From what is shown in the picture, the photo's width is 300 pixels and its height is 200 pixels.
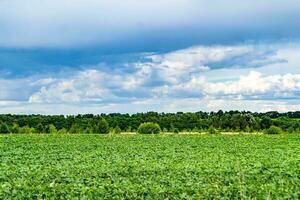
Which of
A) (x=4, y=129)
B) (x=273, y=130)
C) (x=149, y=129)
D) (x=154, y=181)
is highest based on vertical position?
(x=4, y=129)

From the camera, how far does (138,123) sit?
8969 centimetres

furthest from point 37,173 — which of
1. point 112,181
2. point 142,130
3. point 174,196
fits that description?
point 142,130

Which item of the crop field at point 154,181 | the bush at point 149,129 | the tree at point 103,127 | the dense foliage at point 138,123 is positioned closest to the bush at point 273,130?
the dense foliage at point 138,123

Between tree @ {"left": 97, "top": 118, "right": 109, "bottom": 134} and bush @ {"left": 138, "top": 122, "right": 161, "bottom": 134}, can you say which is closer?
bush @ {"left": 138, "top": 122, "right": 161, "bottom": 134}

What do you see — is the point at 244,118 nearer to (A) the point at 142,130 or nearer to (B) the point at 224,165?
(A) the point at 142,130

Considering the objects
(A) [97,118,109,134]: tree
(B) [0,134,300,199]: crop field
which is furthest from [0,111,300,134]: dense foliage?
(B) [0,134,300,199]: crop field

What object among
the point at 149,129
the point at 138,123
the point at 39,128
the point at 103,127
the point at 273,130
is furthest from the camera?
the point at 138,123

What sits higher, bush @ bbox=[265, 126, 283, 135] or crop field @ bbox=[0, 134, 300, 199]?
bush @ bbox=[265, 126, 283, 135]

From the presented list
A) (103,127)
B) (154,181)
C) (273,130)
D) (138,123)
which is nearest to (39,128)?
(103,127)

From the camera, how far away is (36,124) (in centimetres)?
8781

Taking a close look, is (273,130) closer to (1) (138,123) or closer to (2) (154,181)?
(1) (138,123)

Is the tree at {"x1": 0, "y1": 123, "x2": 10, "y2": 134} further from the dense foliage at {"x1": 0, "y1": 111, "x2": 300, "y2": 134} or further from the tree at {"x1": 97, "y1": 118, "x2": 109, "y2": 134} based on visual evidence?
the tree at {"x1": 97, "y1": 118, "x2": 109, "y2": 134}

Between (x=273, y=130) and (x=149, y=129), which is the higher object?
(x=149, y=129)

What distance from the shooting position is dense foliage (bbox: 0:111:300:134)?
8200cm
